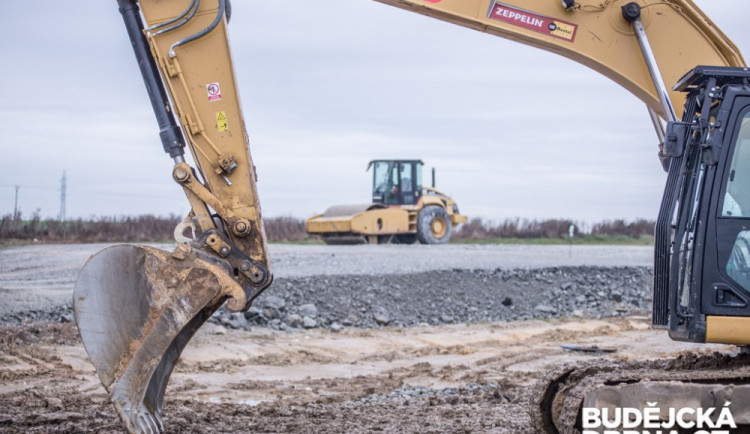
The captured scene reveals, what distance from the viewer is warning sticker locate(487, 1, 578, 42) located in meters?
6.12

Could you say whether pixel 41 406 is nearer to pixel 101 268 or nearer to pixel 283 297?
pixel 101 268

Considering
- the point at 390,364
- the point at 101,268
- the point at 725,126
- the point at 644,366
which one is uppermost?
the point at 725,126

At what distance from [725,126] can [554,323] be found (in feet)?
33.8

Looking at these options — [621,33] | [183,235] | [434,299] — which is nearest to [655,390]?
[621,33]

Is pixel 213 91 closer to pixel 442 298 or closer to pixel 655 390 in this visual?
pixel 655 390

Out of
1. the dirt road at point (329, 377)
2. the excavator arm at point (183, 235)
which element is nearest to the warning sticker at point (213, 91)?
the excavator arm at point (183, 235)

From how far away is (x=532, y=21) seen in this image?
616 cm

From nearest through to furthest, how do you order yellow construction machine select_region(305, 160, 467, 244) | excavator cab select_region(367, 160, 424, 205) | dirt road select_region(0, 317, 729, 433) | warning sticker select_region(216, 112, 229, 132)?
warning sticker select_region(216, 112, 229, 132), dirt road select_region(0, 317, 729, 433), yellow construction machine select_region(305, 160, 467, 244), excavator cab select_region(367, 160, 424, 205)

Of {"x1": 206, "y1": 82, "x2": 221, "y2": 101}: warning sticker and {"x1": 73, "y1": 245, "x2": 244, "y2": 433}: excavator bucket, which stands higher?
{"x1": 206, "y1": 82, "x2": 221, "y2": 101}: warning sticker

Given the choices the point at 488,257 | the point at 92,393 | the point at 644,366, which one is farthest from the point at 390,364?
the point at 488,257

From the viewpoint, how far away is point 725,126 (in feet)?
16.3

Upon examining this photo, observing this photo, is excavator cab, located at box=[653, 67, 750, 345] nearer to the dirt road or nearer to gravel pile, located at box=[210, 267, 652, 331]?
the dirt road

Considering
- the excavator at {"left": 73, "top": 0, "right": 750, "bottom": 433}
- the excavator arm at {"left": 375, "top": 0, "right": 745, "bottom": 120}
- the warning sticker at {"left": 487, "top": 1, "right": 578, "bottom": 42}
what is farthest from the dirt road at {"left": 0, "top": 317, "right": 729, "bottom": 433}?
the warning sticker at {"left": 487, "top": 1, "right": 578, "bottom": 42}

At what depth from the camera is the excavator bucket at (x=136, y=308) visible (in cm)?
538
